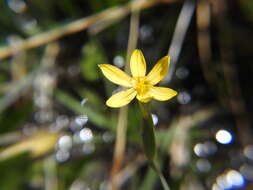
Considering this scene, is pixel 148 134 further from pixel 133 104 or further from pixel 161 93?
pixel 133 104

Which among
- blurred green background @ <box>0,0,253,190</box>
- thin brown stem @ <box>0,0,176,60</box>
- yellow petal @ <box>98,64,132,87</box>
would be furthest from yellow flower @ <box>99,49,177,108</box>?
thin brown stem @ <box>0,0,176,60</box>

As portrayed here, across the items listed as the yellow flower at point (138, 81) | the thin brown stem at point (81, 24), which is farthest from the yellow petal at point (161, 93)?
the thin brown stem at point (81, 24)

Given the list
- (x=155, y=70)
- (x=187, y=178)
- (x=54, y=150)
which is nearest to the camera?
(x=155, y=70)

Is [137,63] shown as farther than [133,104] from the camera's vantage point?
No

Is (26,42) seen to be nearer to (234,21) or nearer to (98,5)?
(98,5)

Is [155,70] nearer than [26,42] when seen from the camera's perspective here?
Yes

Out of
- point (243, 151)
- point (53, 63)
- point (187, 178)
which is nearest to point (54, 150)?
point (53, 63)

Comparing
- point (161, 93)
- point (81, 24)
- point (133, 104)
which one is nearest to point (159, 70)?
point (161, 93)
